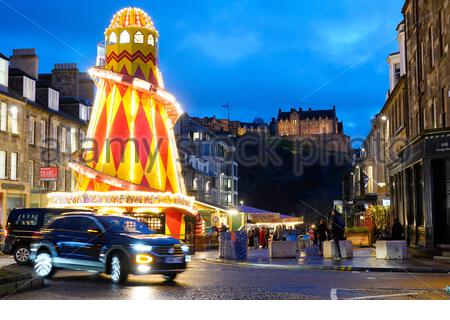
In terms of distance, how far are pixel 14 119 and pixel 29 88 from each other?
3.20 meters

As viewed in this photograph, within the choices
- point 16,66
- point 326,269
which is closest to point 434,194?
point 326,269

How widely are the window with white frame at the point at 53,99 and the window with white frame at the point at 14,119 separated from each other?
188 inches

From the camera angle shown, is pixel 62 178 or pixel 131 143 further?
pixel 62 178

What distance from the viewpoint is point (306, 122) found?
7008 inches

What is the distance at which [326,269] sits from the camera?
19031 mm

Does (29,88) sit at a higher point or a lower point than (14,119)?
higher

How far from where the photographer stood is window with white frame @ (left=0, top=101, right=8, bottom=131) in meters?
35.9

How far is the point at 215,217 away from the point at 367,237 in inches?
1102

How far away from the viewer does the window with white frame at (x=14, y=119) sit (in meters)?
36.8

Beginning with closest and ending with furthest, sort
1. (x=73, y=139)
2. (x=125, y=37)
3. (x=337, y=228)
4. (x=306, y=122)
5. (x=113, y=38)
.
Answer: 1. (x=337, y=228)
2. (x=125, y=37)
3. (x=113, y=38)
4. (x=73, y=139)
5. (x=306, y=122)

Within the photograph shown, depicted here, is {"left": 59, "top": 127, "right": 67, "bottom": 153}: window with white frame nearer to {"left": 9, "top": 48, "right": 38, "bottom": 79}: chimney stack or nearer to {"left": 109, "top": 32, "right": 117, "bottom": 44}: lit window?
{"left": 9, "top": 48, "right": 38, "bottom": 79}: chimney stack

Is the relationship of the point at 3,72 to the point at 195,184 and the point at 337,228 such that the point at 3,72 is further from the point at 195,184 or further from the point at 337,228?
the point at 195,184

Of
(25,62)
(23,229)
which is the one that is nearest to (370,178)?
(25,62)

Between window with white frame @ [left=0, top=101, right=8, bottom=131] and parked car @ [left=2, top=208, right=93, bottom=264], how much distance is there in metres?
16.0
